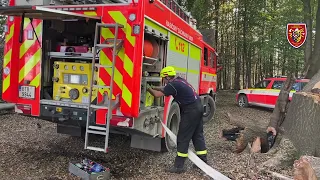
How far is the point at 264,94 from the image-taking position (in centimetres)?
1432

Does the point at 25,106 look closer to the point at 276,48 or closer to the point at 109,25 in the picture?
the point at 109,25

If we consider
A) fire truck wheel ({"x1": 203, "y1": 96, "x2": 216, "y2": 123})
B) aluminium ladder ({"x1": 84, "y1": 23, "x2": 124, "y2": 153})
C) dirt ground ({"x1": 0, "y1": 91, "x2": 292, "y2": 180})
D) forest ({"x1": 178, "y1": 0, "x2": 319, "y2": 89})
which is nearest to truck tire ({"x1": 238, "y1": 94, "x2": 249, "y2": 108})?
forest ({"x1": 178, "y1": 0, "x2": 319, "y2": 89})

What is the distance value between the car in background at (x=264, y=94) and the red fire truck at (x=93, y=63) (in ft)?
28.6

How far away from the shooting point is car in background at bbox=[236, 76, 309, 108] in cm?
1387

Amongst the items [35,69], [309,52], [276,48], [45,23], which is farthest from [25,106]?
[276,48]

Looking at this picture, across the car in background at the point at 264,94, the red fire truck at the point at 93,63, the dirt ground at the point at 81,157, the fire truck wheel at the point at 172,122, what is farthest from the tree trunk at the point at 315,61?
the red fire truck at the point at 93,63

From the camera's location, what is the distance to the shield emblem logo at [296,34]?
13102mm

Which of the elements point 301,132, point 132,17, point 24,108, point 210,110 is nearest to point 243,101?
point 210,110

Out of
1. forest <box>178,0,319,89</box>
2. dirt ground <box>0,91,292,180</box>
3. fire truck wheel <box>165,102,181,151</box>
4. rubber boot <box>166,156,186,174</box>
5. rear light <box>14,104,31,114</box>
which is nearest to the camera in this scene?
dirt ground <box>0,91,292,180</box>

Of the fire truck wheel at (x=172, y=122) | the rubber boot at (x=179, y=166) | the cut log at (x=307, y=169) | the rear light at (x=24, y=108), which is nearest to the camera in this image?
the cut log at (x=307, y=169)

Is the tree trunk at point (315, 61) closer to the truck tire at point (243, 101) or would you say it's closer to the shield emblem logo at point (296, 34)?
the shield emblem logo at point (296, 34)

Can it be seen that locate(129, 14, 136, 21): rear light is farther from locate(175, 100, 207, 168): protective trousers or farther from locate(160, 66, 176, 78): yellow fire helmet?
locate(175, 100, 207, 168): protective trousers

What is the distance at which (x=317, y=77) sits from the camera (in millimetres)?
6199

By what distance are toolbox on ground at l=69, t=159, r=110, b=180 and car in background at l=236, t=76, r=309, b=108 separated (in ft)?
33.5
